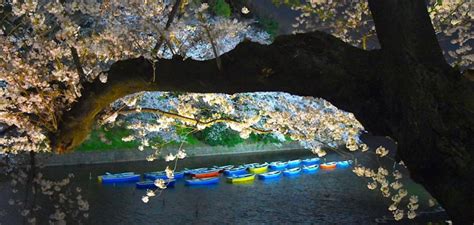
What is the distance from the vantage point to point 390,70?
10.4ft

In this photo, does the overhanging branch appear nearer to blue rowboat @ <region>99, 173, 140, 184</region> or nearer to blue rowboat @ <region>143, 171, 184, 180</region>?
blue rowboat @ <region>99, 173, 140, 184</region>

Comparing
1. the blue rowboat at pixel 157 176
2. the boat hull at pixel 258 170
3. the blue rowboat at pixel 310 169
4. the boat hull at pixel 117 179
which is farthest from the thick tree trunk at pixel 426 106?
the blue rowboat at pixel 310 169

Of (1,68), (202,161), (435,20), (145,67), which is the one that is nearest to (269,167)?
(202,161)

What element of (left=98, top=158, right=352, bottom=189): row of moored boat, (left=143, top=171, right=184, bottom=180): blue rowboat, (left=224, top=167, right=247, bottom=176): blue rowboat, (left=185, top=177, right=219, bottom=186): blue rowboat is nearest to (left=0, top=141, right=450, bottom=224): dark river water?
(left=185, top=177, right=219, bottom=186): blue rowboat

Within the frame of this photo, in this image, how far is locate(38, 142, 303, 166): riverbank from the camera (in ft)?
74.2

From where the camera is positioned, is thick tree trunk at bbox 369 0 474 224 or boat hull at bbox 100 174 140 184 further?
boat hull at bbox 100 174 140 184

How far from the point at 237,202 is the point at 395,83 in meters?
14.1

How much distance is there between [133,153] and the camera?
26.0 m

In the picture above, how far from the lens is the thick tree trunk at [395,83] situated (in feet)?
9.68

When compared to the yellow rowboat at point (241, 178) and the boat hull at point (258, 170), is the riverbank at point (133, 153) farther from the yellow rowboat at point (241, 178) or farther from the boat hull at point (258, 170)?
the yellow rowboat at point (241, 178)

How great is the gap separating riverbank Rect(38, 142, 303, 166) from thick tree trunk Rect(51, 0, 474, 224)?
1505 centimetres

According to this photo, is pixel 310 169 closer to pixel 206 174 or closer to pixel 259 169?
pixel 259 169

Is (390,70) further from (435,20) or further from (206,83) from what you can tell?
(435,20)

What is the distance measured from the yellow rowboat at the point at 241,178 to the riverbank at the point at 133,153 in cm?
716
